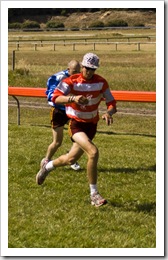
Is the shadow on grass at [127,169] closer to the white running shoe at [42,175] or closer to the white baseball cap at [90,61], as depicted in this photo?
the white running shoe at [42,175]

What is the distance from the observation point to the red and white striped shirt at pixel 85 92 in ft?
25.9

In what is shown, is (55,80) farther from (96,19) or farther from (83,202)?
(96,19)

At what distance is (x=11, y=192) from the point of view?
28.9ft

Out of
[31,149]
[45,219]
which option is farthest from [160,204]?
[31,149]

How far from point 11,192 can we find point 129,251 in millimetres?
3029

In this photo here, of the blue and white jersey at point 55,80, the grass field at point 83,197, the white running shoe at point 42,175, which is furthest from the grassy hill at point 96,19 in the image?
the white running shoe at point 42,175

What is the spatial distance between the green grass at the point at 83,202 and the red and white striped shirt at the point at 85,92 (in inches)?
44.7

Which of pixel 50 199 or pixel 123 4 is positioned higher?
pixel 123 4

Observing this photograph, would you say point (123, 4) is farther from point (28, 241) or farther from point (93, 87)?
point (28, 241)

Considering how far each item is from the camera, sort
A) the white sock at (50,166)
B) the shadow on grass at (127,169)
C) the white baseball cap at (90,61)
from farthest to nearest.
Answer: the shadow on grass at (127,169) → the white sock at (50,166) → the white baseball cap at (90,61)

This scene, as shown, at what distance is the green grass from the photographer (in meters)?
6.82

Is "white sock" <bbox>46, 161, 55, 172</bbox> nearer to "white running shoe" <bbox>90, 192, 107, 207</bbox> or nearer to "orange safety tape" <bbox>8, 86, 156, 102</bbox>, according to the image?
"white running shoe" <bbox>90, 192, 107, 207</bbox>

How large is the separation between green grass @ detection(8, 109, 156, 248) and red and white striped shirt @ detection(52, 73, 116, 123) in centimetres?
114

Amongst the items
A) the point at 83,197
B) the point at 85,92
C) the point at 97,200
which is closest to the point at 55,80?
the point at 85,92
